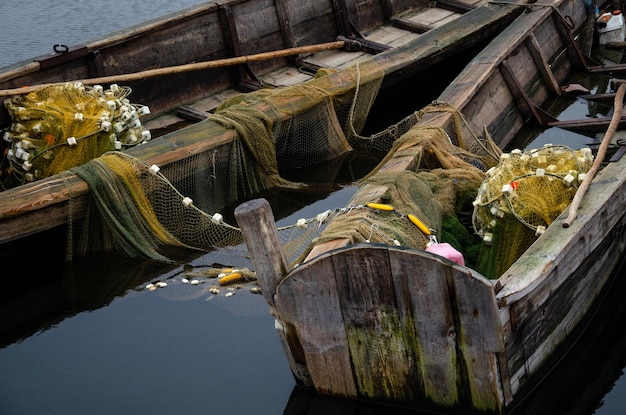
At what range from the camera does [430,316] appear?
514 cm

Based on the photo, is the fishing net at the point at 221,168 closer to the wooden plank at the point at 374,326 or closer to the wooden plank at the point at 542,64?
the wooden plank at the point at 374,326

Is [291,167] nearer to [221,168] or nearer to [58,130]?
[221,168]

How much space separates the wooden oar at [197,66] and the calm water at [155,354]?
5.54 ft

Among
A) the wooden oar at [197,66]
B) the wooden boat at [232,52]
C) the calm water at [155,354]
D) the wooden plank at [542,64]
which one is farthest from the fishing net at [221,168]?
the wooden plank at [542,64]

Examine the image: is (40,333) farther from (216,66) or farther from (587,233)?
(587,233)

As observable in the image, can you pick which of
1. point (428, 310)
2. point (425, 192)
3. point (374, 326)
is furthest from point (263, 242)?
point (425, 192)

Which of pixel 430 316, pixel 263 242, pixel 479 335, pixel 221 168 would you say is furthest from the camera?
pixel 221 168

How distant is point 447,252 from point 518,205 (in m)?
0.90

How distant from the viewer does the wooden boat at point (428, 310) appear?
198 inches

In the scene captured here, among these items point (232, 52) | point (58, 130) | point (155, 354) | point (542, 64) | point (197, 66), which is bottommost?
point (155, 354)

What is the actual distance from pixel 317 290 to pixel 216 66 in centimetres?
479

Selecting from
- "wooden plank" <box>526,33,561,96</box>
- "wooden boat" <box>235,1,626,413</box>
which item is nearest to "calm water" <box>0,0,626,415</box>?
"wooden boat" <box>235,1,626,413</box>

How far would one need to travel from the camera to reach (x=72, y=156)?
796 centimetres

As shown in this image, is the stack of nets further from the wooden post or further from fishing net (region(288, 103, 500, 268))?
the wooden post
